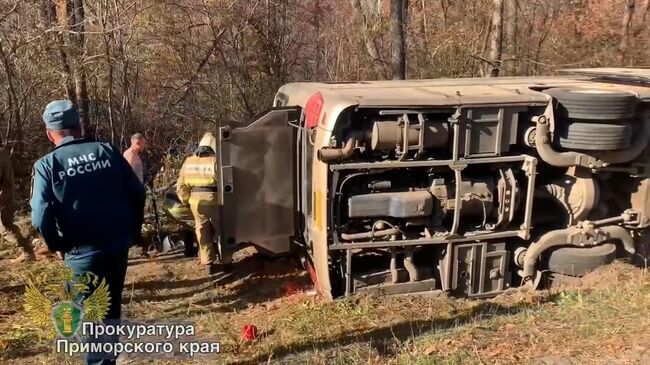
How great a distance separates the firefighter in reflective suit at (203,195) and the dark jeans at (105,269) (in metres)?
1.95

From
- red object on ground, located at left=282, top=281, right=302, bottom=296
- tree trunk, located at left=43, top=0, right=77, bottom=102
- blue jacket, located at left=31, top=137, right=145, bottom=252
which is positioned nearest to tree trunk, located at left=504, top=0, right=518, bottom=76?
tree trunk, located at left=43, top=0, right=77, bottom=102

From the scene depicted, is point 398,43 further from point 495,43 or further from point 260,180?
point 260,180

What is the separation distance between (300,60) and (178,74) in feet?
7.35

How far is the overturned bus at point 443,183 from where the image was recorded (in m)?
5.07

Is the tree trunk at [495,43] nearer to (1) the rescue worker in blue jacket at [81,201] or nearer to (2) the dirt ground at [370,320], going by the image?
(2) the dirt ground at [370,320]

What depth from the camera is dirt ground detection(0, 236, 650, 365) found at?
13.1 feet

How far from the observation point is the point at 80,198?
143 inches

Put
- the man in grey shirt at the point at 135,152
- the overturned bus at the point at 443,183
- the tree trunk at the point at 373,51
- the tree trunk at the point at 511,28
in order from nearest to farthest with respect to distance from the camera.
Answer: the overturned bus at the point at 443,183 < the man in grey shirt at the point at 135,152 < the tree trunk at the point at 373,51 < the tree trunk at the point at 511,28

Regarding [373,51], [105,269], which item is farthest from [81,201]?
[373,51]

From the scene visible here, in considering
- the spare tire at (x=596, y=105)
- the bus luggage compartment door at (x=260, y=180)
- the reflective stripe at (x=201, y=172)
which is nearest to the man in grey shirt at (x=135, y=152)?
the reflective stripe at (x=201, y=172)

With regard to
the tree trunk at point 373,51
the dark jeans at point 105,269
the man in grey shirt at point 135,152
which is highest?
the tree trunk at point 373,51

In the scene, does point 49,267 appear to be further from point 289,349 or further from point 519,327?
point 519,327

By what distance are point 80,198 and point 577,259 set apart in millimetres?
4115

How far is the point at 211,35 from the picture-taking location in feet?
34.1
